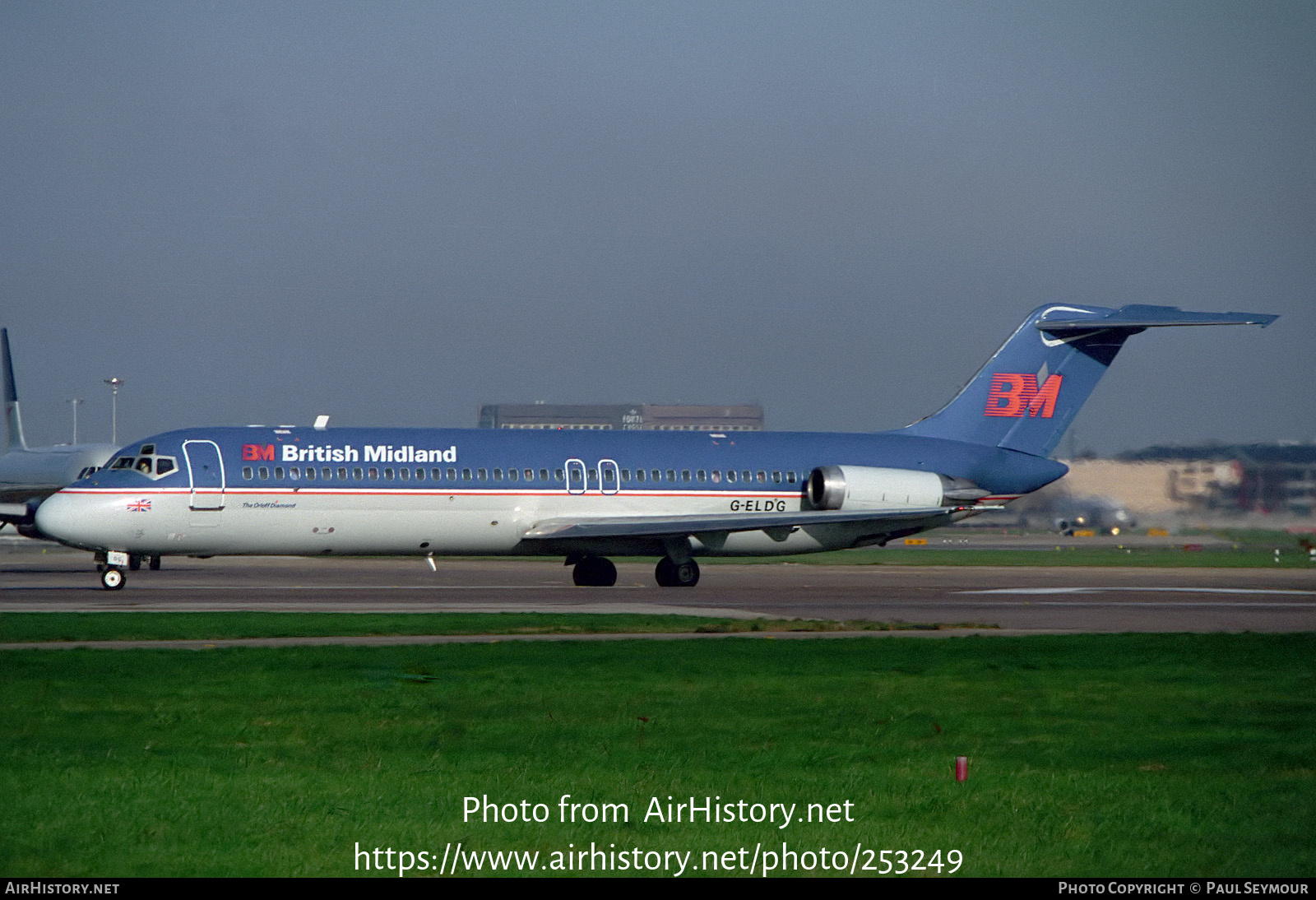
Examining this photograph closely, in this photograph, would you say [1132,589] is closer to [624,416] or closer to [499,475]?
[499,475]

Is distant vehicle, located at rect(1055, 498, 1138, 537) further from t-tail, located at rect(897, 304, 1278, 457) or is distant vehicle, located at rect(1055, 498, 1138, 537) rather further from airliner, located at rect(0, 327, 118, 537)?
airliner, located at rect(0, 327, 118, 537)

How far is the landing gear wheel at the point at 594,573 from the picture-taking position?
41094 mm

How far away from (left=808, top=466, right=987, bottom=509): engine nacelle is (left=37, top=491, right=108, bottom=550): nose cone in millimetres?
17951

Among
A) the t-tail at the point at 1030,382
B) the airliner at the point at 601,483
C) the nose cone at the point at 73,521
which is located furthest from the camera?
the t-tail at the point at 1030,382

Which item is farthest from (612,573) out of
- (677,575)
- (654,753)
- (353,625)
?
(654,753)

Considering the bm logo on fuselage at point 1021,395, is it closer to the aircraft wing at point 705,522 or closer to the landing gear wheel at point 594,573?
the aircraft wing at point 705,522

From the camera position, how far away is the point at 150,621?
25.7 metres

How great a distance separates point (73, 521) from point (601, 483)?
1272 cm

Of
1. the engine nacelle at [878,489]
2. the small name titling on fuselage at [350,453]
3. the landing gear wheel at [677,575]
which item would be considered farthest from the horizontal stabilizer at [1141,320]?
the small name titling on fuselage at [350,453]

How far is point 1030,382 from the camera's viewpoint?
45312 millimetres

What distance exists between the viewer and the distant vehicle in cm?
5503

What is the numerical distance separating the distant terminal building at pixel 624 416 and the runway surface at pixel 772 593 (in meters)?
24.7

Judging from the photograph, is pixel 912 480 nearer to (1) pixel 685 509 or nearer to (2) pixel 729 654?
(1) pixel 685 509

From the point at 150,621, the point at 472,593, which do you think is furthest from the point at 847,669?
the point at 472,593
